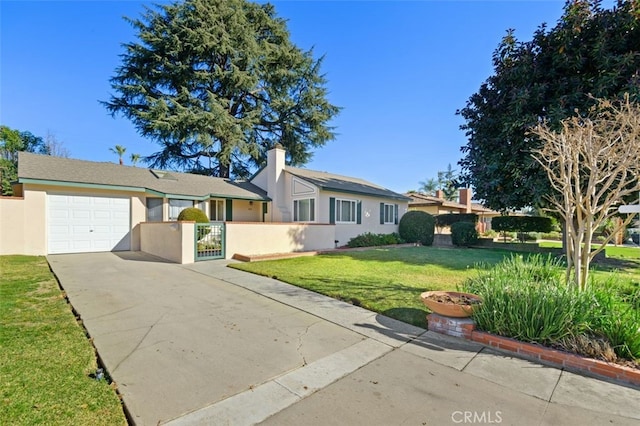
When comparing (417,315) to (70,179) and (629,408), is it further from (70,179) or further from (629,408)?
(70,179)

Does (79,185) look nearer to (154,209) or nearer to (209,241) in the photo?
(154,209)

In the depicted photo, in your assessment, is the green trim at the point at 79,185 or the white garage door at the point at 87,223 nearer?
the green trim at the point at 79,185

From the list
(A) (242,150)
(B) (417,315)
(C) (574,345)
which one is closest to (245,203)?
(A) (242,150)

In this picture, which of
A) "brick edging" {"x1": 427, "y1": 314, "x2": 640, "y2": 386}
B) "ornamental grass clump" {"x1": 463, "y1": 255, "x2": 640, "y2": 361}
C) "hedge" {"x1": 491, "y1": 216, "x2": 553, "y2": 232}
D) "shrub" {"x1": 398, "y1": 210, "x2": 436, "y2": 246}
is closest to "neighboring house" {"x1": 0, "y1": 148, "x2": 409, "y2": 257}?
"shrub" {"x1": 398, "y1": 210, "x2": 436, "y2": 246}

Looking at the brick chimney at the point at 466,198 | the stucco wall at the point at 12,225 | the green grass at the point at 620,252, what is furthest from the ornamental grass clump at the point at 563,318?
the brick chimney at the point at 466,198

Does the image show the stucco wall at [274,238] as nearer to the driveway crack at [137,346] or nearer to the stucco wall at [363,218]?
the stucco wall at [363,218]

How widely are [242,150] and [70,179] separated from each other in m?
13.5

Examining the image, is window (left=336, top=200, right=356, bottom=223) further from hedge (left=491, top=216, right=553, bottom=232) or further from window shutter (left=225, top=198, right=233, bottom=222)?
hedge (left=491, top=216, right=553, bottom=232)

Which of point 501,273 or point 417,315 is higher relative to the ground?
point 501,273

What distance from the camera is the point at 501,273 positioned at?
218 inches

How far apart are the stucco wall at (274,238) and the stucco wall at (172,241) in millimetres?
1450

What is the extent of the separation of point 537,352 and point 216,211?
1673 cm

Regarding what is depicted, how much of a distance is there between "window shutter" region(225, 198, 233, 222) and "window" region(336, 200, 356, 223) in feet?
21.7

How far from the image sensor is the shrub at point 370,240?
54.2 feet
